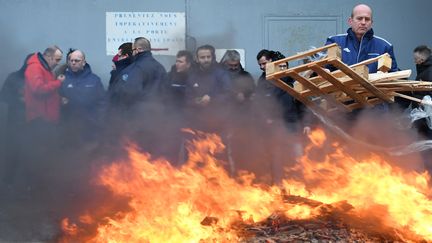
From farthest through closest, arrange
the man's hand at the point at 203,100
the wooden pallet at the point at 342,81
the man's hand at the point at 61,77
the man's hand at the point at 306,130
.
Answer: the man's hand at the point at 61,77 < the man's hand at the point at 203,100 < the man's hand at the point at 306,130 < the wooden pallet at the point at 342,81

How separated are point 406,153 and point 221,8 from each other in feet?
14.1

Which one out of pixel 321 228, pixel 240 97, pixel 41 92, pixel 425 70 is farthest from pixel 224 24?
pixel 321 228

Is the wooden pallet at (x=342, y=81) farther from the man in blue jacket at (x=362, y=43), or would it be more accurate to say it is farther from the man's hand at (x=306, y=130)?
the man's hand at (x=306, y=130)

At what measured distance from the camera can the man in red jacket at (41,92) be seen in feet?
25.1

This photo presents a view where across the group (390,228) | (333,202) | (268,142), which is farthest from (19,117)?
(390,228)

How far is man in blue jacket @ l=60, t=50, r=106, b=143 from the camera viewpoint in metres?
7.75

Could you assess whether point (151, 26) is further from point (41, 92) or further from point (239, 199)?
point (239, 199)

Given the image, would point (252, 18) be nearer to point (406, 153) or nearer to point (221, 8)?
point (221, 8)

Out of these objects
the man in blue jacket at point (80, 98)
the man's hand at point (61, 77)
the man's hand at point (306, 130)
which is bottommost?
the man's hand at point (306, 130)

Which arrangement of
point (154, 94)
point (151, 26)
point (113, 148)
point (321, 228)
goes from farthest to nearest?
1. point (151, 26)
2. point (113, 148)
3. point (154, 94)
4. point (321, 228)

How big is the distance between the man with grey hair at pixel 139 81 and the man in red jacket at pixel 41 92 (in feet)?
2.79

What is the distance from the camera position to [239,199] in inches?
205

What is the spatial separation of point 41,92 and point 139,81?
1385 mm

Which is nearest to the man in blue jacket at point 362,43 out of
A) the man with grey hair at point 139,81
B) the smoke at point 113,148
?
the smoke at point 113,148
